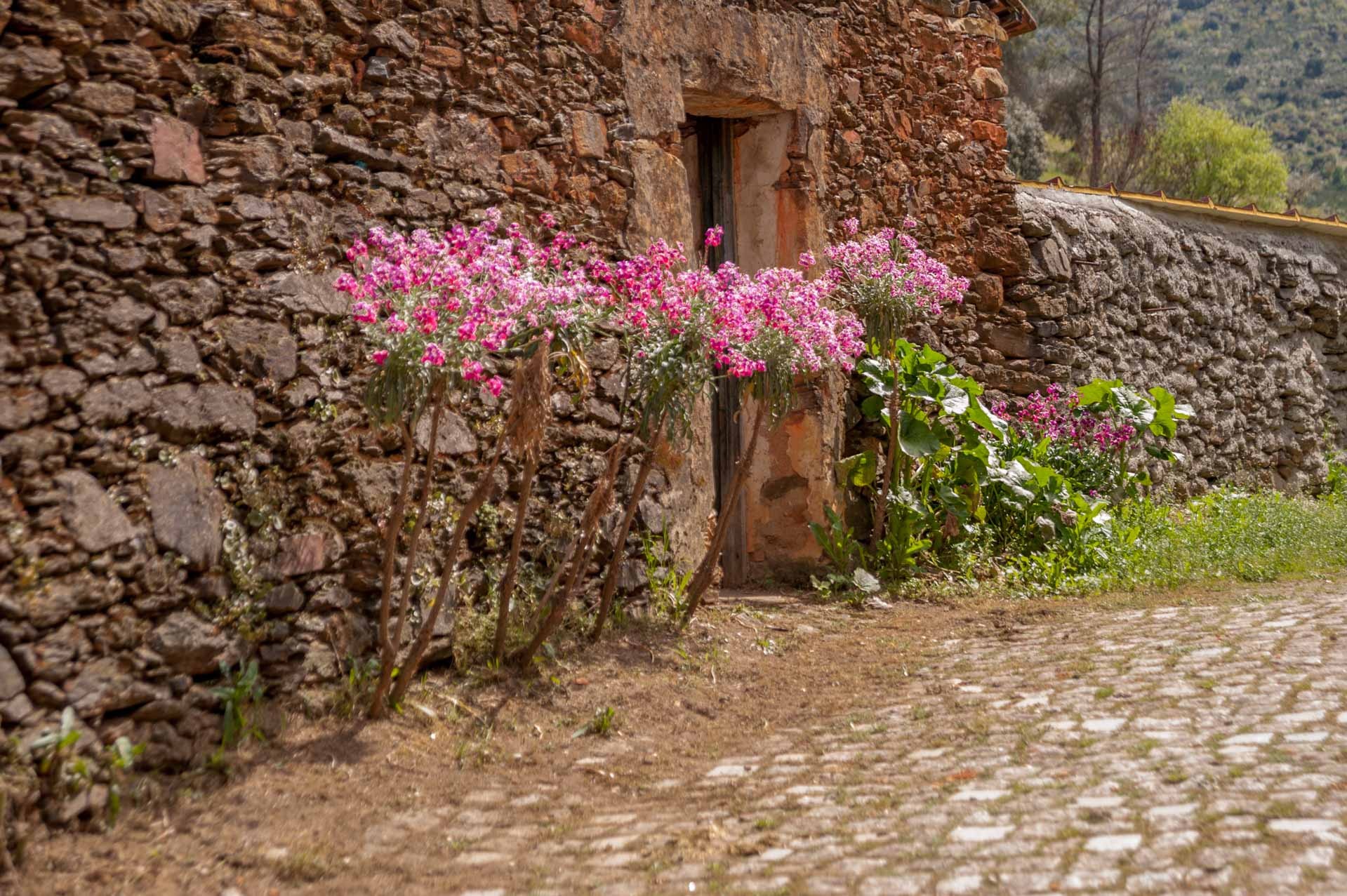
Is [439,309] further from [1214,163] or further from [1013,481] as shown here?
[1214,163]

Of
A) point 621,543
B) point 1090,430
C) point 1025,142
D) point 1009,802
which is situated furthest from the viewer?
point 1025,142

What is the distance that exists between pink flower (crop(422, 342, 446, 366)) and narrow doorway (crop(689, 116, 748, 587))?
10.6ft

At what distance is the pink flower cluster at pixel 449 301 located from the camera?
363cm

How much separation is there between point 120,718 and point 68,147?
5.18ft

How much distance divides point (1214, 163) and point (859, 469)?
17349mm

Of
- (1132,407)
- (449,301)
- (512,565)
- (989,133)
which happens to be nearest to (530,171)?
(449,301)

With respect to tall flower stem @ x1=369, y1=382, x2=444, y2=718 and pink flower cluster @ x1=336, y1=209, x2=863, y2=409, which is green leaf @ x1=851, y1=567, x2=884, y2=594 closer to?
pink flower cluster @ x1=336, y1=209, x2=863, y2=409

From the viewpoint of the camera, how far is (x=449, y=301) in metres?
3.73

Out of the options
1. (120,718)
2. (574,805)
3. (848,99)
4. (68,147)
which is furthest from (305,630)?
(848,99)

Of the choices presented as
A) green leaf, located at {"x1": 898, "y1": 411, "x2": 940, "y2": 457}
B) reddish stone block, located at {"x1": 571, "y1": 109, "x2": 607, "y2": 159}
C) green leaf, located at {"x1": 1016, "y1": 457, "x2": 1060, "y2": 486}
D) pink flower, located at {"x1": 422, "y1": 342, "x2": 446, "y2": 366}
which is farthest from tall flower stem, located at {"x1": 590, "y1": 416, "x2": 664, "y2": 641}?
green leaf, located at {"x1": 1016, "y1": 457, "x2": 1060, "y2": 486}

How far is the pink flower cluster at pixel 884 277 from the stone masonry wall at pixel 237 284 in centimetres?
121

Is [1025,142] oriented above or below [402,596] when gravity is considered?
above

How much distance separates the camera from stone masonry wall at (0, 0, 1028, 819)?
3248 mm

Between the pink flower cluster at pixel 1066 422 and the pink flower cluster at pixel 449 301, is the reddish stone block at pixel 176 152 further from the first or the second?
the pink flower cluster at pixel 1066 422
